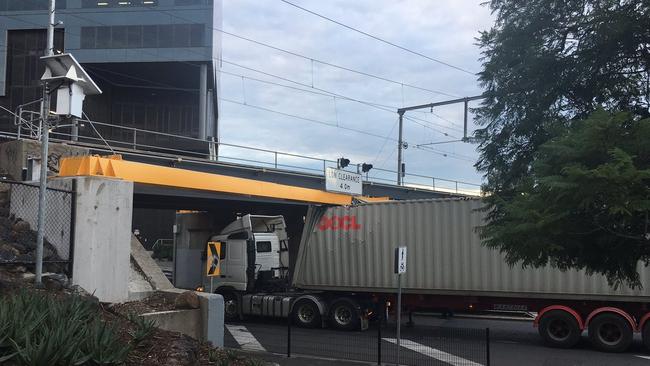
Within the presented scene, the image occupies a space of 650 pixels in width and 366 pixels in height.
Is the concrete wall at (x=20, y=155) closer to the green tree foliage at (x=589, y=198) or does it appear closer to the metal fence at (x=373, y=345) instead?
the metal fence at (x=373, y=345)

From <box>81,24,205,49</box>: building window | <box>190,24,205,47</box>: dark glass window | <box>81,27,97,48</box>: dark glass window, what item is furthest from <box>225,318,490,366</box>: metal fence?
<box>81,27,97,48</box>: dark glass window

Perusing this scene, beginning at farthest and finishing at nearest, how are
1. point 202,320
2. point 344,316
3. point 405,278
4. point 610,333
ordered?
point 344,316
point 405,278
point 610,333
point 202,320

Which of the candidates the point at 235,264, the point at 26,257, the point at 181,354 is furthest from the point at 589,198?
the point at 235,264

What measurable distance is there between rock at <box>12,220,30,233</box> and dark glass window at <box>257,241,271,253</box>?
9674mm

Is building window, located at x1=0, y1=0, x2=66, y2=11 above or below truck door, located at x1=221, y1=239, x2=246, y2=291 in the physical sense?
above

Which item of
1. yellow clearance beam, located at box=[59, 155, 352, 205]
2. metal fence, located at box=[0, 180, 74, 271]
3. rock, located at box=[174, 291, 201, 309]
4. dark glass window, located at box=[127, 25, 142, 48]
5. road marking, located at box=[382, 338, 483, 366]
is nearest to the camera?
metal fence, located at box=[0, 180, 74, 271]

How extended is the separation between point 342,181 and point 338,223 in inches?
91.1

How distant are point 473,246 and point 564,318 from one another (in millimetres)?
2861

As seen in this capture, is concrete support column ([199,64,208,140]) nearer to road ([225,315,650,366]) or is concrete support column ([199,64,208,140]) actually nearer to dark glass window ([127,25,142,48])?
dark glass window ([127,25,142,48])

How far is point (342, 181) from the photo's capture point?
2100cm

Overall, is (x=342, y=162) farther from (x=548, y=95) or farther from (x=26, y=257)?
(x=548, y=95)

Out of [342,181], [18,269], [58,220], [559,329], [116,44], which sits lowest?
[559,329]

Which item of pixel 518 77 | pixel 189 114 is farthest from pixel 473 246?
pixel 189 114

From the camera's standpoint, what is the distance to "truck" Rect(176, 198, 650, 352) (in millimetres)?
14891
